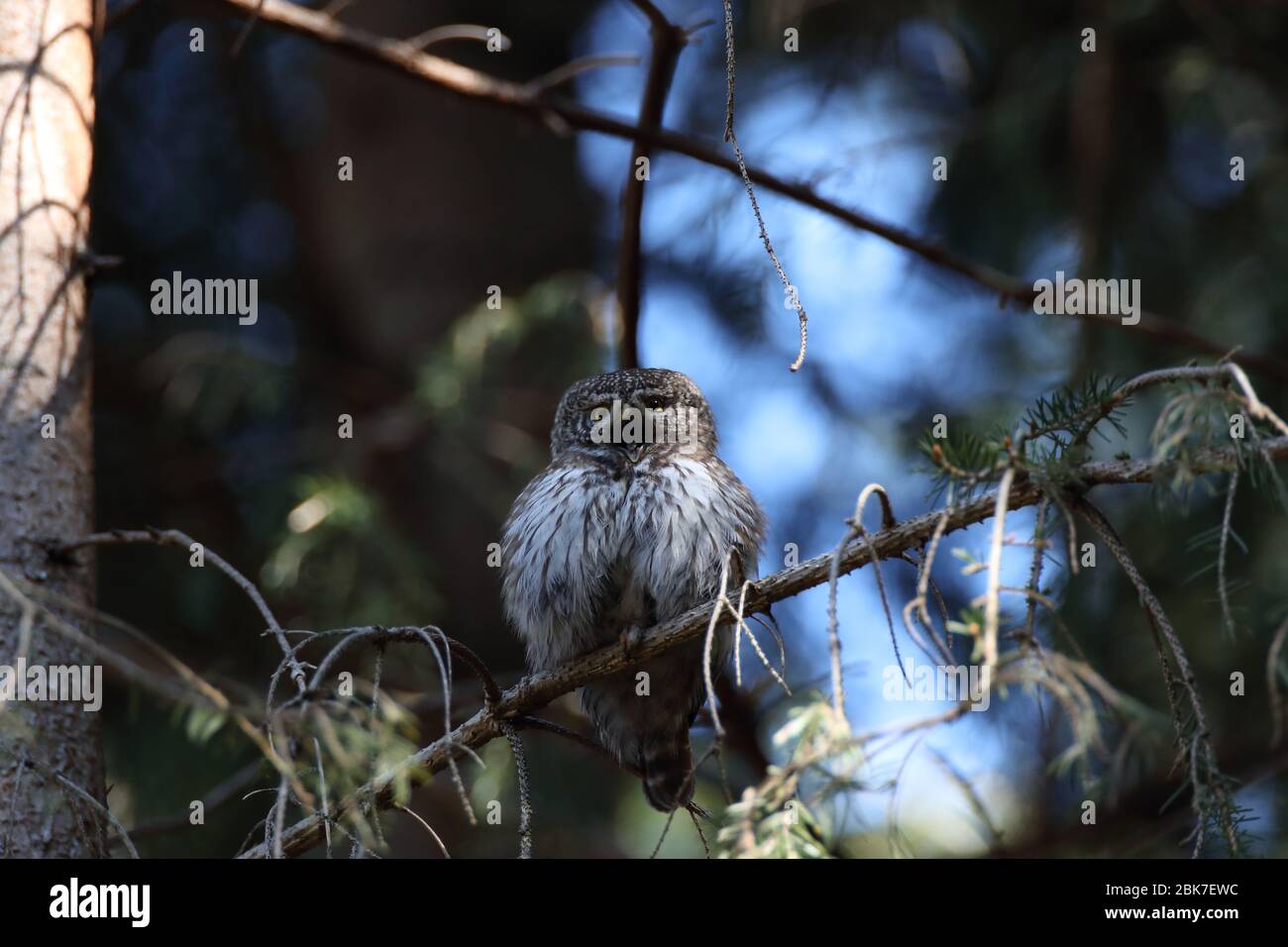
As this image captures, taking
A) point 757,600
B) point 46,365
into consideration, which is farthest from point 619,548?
point 46,365

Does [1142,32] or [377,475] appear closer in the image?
[1142,32]

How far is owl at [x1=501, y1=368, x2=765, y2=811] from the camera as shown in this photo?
347 cm

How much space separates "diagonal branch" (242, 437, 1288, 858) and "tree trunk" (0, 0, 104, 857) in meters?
0.55

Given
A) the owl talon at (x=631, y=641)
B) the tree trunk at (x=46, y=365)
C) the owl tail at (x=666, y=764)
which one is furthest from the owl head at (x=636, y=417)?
the tree trunk at (x=46, y=365)

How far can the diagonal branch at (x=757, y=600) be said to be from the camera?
2.13m

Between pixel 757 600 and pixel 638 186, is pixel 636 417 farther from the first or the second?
pixel 757 600

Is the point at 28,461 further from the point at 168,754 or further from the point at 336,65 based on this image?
the point at 336,65

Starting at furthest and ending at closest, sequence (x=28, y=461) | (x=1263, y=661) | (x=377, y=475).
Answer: (x=377, y=475), (x=1263, y=661), (x=28, y=461)

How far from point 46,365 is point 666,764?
2126 millimetres

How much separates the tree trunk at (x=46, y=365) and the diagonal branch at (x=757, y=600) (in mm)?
550
